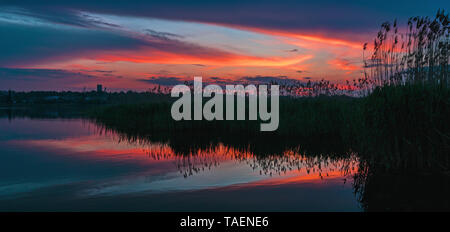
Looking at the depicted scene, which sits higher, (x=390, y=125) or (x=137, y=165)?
(x=390, y=125)

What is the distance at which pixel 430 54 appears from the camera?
827cm

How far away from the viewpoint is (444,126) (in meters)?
7.18

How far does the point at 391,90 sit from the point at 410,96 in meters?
0.46

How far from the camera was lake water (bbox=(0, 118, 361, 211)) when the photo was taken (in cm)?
582

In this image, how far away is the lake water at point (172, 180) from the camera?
229 inches

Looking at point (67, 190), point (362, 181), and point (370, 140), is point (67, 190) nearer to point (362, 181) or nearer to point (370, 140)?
point (362, 181)

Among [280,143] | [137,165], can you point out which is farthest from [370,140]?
[137,165]

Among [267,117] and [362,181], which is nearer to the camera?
[362,181]

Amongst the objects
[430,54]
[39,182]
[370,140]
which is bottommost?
[39,182]

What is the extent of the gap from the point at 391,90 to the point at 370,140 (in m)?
1.26

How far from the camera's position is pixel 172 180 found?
24.7 ft

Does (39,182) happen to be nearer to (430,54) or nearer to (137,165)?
(137,165)
